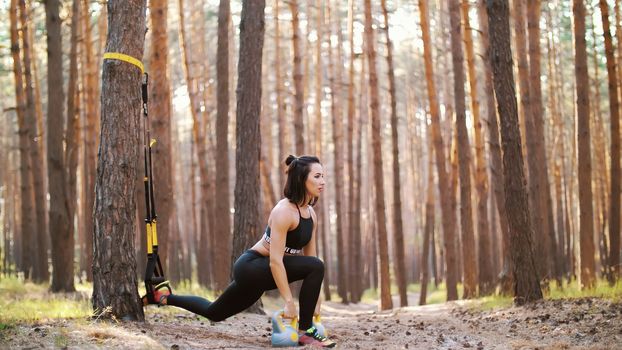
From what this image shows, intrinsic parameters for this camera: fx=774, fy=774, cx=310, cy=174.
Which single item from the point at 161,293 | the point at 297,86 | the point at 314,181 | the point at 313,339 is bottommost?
the point at 313,339

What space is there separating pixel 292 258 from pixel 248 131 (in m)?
3.82

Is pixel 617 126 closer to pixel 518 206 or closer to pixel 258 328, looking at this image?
pixel 518 206

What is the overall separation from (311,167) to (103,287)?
221cm

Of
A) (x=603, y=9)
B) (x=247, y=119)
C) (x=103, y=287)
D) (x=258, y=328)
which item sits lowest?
(x=258, y=328)

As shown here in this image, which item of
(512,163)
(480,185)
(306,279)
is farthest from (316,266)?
(480,185)

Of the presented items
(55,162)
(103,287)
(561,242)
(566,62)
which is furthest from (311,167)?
(566,62)

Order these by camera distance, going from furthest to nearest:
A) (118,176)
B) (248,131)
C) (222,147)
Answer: (222,147), (248,131), (118,176)

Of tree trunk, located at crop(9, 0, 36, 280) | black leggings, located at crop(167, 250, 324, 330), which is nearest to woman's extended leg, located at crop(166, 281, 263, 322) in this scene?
black leggings, located at crop(167, 250, 324, 330)

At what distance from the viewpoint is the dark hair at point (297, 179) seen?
650 centimetres

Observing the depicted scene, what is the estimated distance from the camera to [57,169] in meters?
13.0

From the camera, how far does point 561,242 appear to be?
23.9m

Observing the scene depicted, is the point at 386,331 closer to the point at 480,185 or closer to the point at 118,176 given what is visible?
the point at 118,176

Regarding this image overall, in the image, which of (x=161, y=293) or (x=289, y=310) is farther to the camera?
(x=161, y=293)

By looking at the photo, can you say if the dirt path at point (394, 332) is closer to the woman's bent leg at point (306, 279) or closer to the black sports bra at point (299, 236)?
the woman's bent leg at point (306, 279)
